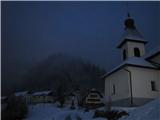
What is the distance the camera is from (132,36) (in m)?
11.2

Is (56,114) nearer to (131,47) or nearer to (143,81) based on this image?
(143,81)

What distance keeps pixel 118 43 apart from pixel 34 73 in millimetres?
5335

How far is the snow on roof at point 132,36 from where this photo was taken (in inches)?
432

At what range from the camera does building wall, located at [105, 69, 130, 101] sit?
26.8 ft

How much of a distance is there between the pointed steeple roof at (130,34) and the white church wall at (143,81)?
2955 mm

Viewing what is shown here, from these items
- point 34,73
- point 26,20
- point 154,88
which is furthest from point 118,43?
point 26,20

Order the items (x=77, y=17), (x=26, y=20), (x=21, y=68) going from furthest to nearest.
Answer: (x=21, y=68) < (x=77, y=17) < (x=26, y=20)

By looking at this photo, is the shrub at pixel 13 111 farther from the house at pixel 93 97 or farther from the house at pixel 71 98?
the house at pixel 71 98

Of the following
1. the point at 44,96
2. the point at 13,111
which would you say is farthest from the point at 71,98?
the point at 13,111

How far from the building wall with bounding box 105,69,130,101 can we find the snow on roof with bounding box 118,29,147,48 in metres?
2.43

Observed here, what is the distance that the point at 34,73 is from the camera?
12.3 m

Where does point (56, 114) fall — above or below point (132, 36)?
below

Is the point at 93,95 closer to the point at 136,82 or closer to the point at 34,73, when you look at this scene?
the point at 34,73

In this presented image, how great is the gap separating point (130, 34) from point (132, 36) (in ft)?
0.85
